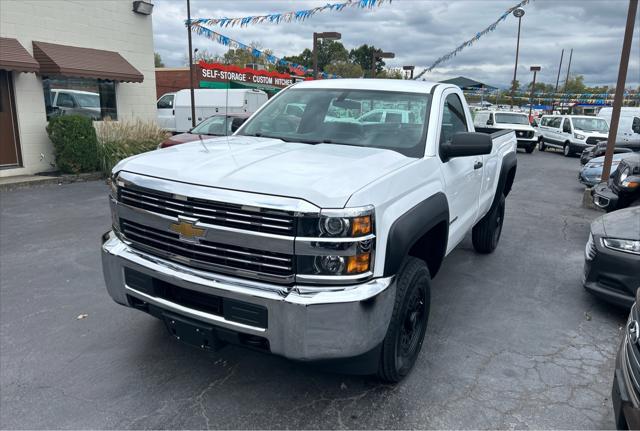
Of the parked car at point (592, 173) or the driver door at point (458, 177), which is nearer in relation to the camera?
the driver door at point (458, 177)

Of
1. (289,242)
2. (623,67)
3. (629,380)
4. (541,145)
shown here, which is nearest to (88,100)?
(623,67)

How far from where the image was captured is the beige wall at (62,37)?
10.7m

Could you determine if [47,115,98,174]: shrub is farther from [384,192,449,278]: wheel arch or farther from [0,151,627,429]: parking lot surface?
[384,192,449,278]: wheel arch

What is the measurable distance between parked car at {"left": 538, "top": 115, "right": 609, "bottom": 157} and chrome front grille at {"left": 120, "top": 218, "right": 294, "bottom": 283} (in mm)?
19509

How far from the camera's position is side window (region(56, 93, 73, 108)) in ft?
38.8

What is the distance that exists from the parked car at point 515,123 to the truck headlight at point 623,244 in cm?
1721

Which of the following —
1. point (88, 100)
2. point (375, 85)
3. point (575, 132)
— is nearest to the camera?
point (375, 85)

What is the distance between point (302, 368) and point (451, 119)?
248 cm

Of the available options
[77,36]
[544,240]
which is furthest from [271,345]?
[77,36]

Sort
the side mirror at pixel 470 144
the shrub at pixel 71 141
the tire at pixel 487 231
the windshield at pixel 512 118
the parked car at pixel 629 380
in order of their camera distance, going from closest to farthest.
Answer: the parked car at pixel 629 380 → the side mirror at pixel 470 144 → the tire at pixel 487 231 → the shrub at pixel 71 141 → the windshield at pixel 512 118

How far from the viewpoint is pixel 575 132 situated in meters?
19.7

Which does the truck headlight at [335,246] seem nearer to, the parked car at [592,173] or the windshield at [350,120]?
the windshield at [350,120]

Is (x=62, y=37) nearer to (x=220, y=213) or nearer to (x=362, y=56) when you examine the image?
(x=220, y=213)

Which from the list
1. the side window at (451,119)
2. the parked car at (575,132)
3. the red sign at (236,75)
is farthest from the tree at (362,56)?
the side window at (451,119)
